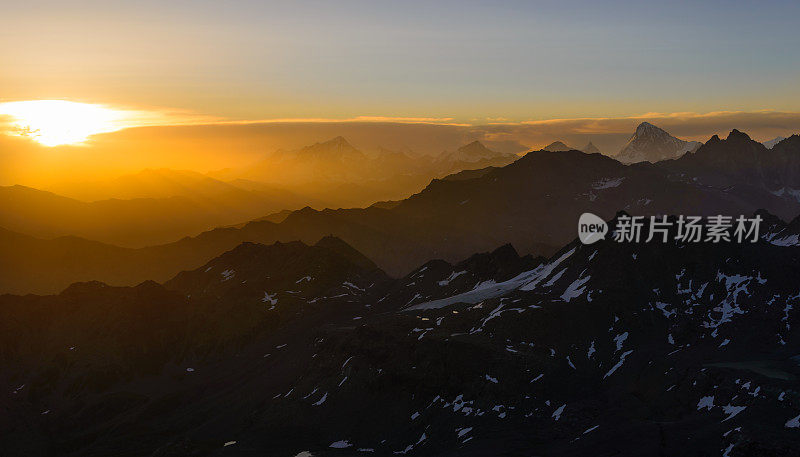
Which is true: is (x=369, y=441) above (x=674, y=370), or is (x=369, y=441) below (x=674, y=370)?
below

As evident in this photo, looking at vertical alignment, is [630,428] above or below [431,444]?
above

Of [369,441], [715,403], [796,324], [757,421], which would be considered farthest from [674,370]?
[369,441]

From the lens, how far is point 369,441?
616 feet

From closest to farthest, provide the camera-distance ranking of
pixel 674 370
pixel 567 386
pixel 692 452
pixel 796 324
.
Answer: pixel 692 452 → pixel 674 370 → pixel 567 386 → pixel 796 324

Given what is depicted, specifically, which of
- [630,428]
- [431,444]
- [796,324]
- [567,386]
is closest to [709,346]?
[796,324]

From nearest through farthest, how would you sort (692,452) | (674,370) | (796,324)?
(692,452) < (674,370) < (796,324)

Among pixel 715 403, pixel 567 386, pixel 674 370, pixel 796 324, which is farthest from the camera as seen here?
pixel 796 324

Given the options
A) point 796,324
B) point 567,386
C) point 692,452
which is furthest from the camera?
point 796,324

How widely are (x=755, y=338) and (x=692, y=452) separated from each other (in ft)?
240

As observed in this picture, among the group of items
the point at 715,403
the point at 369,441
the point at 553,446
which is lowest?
the point at 369,441

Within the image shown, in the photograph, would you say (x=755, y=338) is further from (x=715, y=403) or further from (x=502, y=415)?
(x=502, y=415)

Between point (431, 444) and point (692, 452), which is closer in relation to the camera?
point (692, 452)

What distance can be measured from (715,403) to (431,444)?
212 ft

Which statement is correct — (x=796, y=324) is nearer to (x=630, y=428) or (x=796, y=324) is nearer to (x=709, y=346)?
(x=709, y=346)
